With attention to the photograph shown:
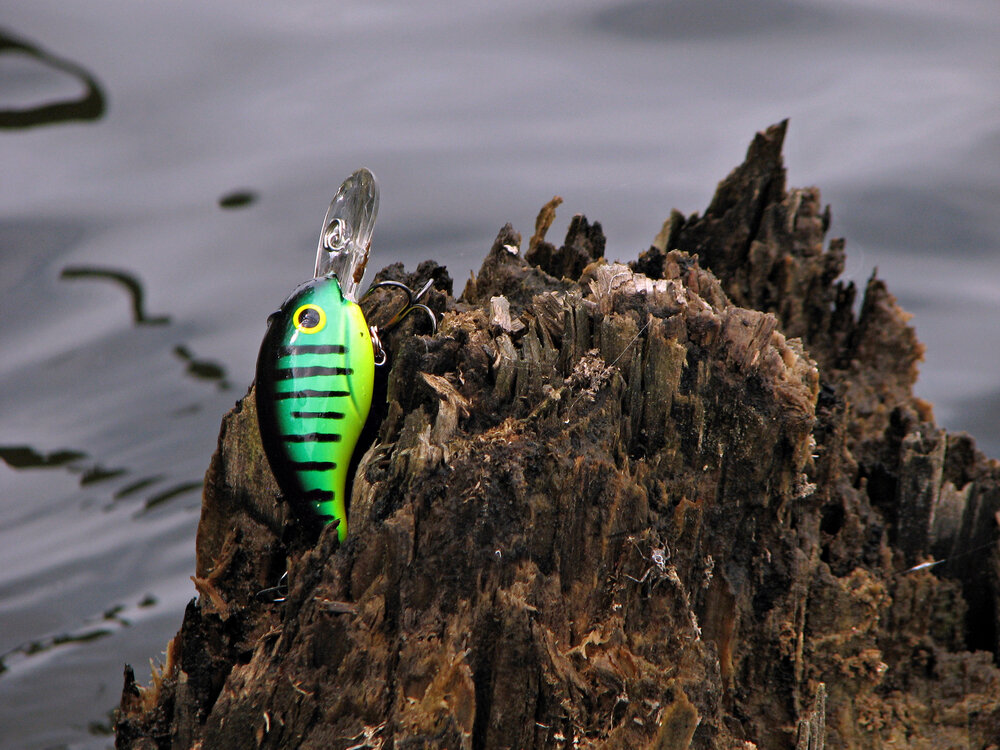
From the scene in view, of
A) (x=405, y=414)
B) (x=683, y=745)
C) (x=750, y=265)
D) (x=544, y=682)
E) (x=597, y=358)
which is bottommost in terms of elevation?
(x=683, y=745)

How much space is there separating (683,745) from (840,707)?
2.32 ft

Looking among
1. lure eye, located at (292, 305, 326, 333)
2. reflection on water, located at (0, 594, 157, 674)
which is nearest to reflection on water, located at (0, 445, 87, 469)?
reflection on water, located at (0, 594, 157, 674)

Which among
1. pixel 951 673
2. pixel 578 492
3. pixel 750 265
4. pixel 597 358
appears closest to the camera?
pixel 578 492

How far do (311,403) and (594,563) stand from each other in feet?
2.46

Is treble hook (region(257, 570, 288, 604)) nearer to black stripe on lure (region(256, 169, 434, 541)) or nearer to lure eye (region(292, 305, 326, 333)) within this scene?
black stripe on lure (region(256, 169, 434, 541))

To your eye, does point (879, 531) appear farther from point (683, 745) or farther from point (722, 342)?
point (683, 745)

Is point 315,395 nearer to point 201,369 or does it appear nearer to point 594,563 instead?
point 594,563

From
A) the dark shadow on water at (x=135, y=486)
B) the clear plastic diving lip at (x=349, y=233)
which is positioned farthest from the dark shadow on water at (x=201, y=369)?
the clear plastic diving lip at (x=349, y=233)

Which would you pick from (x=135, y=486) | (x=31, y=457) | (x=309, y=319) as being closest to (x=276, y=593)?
(x=309, y=319)

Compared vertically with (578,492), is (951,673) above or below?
below

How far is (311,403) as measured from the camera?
1.98 m

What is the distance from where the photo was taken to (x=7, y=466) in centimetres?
423

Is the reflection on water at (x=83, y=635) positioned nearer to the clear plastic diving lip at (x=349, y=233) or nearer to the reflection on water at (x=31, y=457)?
the reflection on water at (x=31, y=457)

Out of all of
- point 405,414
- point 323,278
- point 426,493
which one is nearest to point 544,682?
point 426,493
